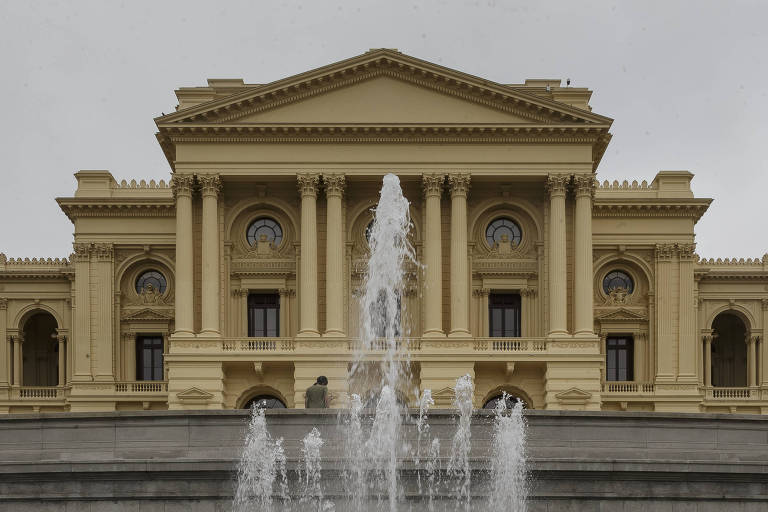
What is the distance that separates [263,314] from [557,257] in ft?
41.3

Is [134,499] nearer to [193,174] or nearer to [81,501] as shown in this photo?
[81,501]

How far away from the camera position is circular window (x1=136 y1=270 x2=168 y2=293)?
2514 inches

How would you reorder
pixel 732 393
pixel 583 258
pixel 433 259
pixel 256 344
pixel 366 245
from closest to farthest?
1. pixel 256 344
2. pixel 433 259
3. pixel 583 258
4. pixel 366 245
5. pixel 732 393

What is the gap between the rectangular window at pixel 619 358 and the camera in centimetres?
6228

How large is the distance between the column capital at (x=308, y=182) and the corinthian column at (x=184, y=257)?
14.6ft

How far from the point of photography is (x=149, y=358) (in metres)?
62.8

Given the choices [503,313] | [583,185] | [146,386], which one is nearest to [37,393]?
[146,386]

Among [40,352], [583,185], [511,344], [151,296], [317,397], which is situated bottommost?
[317,397]

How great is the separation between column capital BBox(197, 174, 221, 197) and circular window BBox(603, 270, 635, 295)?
19.4m

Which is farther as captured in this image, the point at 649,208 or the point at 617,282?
the point at 617,282

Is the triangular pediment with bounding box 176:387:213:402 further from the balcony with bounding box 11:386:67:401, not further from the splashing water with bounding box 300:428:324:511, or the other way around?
the splashing water with bounding box 300:428:324:511

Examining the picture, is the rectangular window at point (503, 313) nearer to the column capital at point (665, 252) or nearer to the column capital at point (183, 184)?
the column capital at point (665, 252)

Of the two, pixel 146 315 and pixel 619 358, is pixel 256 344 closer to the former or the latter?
pixel 146 315

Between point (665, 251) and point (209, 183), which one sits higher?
point (209, 183)
